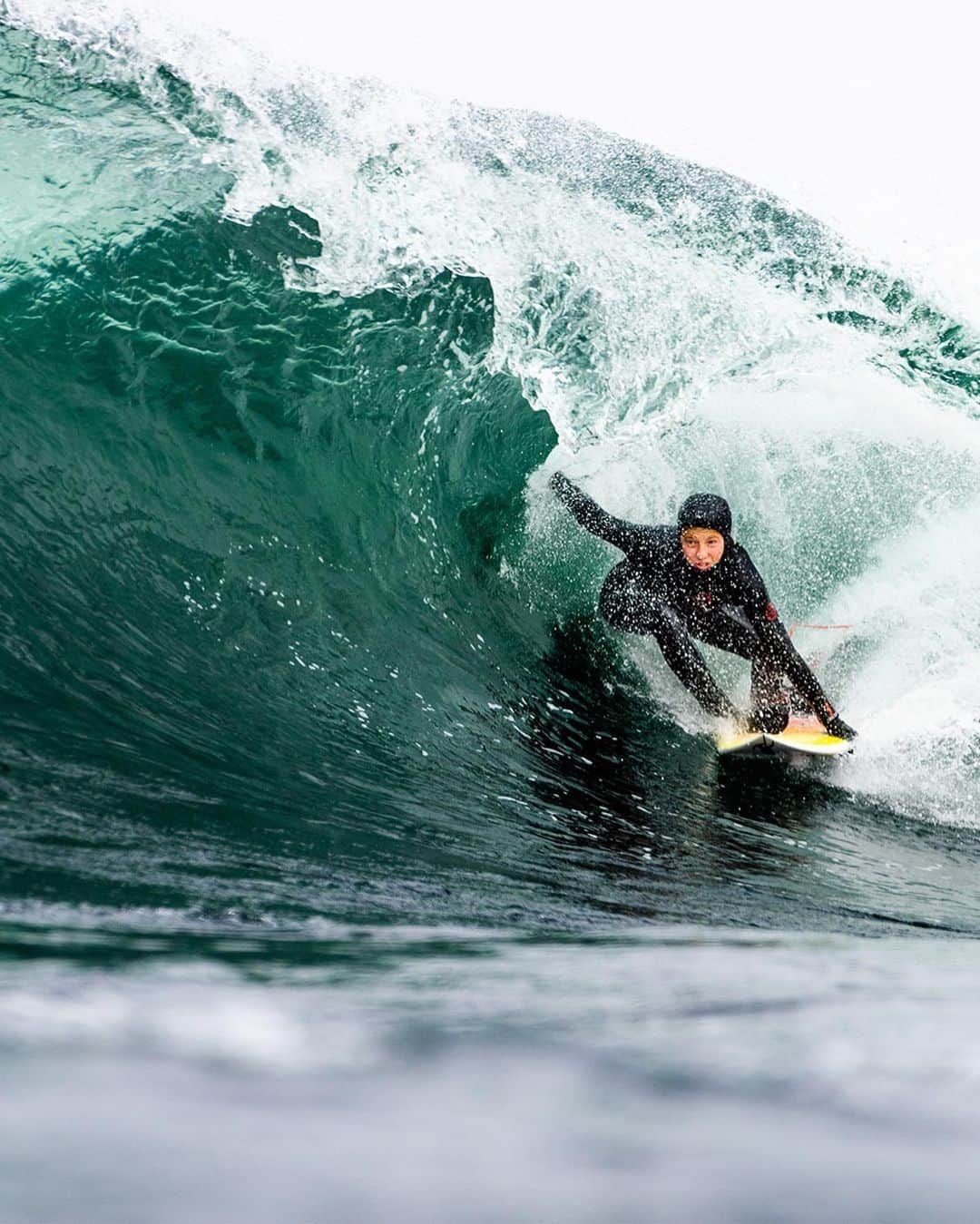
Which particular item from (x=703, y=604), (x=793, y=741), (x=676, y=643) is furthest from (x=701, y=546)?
(x=793, y=741)

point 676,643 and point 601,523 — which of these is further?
point 601,523

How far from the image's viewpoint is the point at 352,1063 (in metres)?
0.69

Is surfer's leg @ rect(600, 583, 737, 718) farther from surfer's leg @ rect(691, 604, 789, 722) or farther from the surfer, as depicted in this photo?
surfer's leg @ rect(691, 604, 789, 722)

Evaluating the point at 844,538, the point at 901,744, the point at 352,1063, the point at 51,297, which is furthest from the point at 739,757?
the point at 352,1063

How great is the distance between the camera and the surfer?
5.38 meters

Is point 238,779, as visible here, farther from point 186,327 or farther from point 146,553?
point 186,327

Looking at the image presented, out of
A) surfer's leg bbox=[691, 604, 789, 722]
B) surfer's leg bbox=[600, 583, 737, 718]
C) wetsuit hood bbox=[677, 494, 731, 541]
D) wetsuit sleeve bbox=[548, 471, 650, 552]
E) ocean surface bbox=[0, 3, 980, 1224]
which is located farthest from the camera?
wetsuit sleeve bbox=[548, 471, 650, 552]

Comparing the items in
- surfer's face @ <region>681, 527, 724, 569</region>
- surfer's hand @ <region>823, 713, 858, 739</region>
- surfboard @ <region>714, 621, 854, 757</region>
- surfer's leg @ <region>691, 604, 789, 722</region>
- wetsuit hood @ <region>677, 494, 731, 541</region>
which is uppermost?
wetsuit hood @ <region>677, 494, 731, 541</region>

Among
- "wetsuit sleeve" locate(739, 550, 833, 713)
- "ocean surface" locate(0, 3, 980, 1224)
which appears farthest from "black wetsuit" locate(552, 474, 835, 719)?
"ocean surface" locate(0, 3, 980, 1224)

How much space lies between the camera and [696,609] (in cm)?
572

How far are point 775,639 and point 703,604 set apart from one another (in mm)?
411

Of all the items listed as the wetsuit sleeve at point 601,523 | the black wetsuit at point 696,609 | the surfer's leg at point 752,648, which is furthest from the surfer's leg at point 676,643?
the wetsuit sleeve at point 601,523

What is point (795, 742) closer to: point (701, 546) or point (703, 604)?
point (703, 604)

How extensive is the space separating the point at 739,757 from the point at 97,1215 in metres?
5.10
